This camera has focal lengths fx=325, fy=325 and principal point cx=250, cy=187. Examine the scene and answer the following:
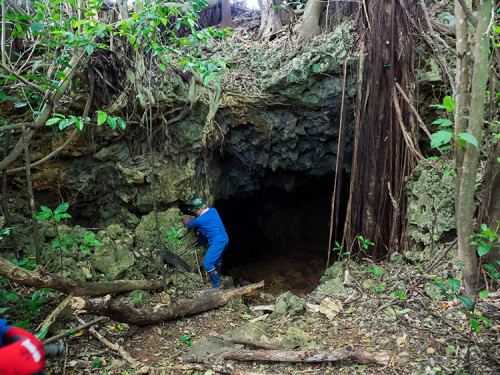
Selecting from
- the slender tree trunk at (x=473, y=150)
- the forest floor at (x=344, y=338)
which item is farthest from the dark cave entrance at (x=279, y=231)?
the slender tree trunk at (x=473, y=150)

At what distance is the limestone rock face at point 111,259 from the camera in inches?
149

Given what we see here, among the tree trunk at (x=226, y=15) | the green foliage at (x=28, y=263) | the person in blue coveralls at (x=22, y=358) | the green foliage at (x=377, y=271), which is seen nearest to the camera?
the person in blue coveralls at (x=22, y=358)

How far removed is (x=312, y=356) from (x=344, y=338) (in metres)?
0.47

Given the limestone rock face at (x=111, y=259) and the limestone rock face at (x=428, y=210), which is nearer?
the limestone rock face at (x=428, y=210)

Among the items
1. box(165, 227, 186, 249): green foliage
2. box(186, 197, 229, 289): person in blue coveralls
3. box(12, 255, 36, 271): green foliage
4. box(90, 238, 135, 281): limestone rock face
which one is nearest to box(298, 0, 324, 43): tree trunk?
box(186, 197, 229, 289): person in blue coveralls

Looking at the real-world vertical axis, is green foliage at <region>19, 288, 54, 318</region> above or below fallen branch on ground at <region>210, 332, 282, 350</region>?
above

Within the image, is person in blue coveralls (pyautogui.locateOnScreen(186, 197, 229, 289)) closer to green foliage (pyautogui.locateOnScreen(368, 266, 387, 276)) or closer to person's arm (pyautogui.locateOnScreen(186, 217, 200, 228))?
person's arm (pyautogui.locateOnScreen(186, 217, 200, 228))

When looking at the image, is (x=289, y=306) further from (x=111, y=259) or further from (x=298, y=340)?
(x=111, y=259)

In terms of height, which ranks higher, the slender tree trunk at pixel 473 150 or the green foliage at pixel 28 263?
the slender tree trunk at pixel 473 150

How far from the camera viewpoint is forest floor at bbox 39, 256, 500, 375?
2.21 m

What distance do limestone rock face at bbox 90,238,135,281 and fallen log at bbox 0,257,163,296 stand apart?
385 millimetres

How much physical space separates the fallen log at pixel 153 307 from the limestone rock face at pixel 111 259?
37.6 inches

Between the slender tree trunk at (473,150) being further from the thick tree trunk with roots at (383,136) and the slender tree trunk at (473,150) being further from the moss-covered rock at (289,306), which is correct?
the thick tree trunk with roots at (383,136)

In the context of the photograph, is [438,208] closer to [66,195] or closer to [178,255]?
[178,255]
